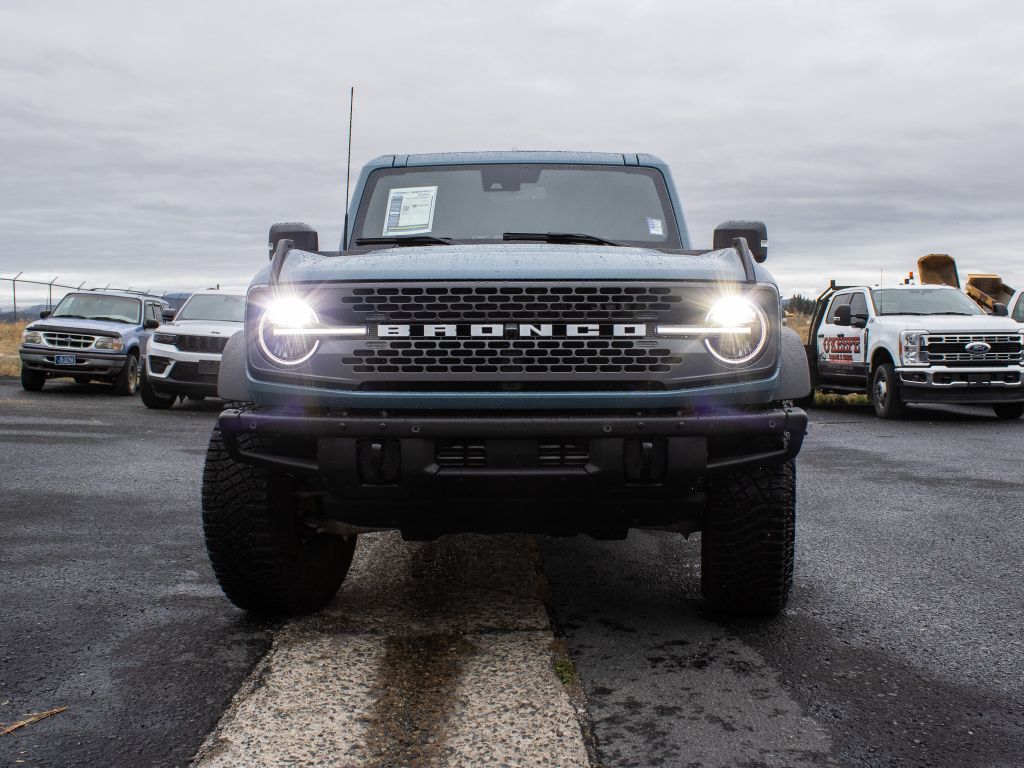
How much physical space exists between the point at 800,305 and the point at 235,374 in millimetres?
34248

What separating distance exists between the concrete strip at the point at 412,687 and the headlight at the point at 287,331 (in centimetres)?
108

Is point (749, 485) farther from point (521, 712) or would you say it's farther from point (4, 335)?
point (4, 335)

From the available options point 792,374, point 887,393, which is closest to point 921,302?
point 887,393

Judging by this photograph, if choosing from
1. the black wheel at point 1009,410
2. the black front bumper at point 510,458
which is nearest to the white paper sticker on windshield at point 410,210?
the black front bumper at point 510,458

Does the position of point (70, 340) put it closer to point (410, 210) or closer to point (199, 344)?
point (199, 344)

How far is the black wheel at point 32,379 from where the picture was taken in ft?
57.8

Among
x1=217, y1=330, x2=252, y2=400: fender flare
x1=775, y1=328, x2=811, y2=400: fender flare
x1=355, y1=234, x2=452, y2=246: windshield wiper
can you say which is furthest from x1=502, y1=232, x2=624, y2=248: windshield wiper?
x1=217, y1=330, x2=252, y2=400: fender flare

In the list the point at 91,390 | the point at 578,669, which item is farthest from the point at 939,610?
the point at 91,390

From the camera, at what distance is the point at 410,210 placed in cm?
527

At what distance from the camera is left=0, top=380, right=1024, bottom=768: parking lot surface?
3.03 meters

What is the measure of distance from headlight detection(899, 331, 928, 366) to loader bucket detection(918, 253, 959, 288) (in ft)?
29.2

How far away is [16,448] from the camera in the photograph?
987 cm

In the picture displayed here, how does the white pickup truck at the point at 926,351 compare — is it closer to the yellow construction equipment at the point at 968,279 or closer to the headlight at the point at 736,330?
the yellow construction equipment at the point at 968,279

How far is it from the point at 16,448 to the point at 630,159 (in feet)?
22.9
